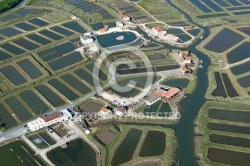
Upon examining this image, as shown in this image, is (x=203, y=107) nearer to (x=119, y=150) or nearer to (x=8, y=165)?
(x=119, y=150)

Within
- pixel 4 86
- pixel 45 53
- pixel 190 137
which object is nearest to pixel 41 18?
pixel 45 53

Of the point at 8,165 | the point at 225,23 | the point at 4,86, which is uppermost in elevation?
the point at 225,23

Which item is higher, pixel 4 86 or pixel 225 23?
pixel 225 23

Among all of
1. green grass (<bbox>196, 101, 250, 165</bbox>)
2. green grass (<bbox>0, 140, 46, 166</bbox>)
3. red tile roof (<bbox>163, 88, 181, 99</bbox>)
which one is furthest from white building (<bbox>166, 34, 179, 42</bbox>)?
green grass (<bbox>0, 140, 46, 166</bbox>)

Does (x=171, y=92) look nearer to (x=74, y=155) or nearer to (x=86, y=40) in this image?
(x=74, y=155)

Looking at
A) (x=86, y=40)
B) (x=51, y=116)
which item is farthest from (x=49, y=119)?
(x=86, y=40)

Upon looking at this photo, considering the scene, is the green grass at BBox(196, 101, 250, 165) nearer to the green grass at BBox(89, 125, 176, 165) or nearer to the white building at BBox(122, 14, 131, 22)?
the green grass at BBox(89, 125, 176, 165)

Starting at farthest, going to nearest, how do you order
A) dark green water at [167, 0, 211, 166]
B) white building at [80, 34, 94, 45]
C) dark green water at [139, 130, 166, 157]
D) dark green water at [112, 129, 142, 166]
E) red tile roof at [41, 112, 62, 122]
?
white building at [80, 34, 94, 45] → red tile roof at [41, 112, 62, 122] → dark green water at [139, 130, 166, 157] → dark green water at [167, 0, 211, 166] → dark green water at [112, 129, 142, 166]

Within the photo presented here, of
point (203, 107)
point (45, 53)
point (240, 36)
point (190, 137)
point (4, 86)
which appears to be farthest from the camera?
point (240, 36)

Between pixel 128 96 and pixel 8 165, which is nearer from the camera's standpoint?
pixel 8 165
